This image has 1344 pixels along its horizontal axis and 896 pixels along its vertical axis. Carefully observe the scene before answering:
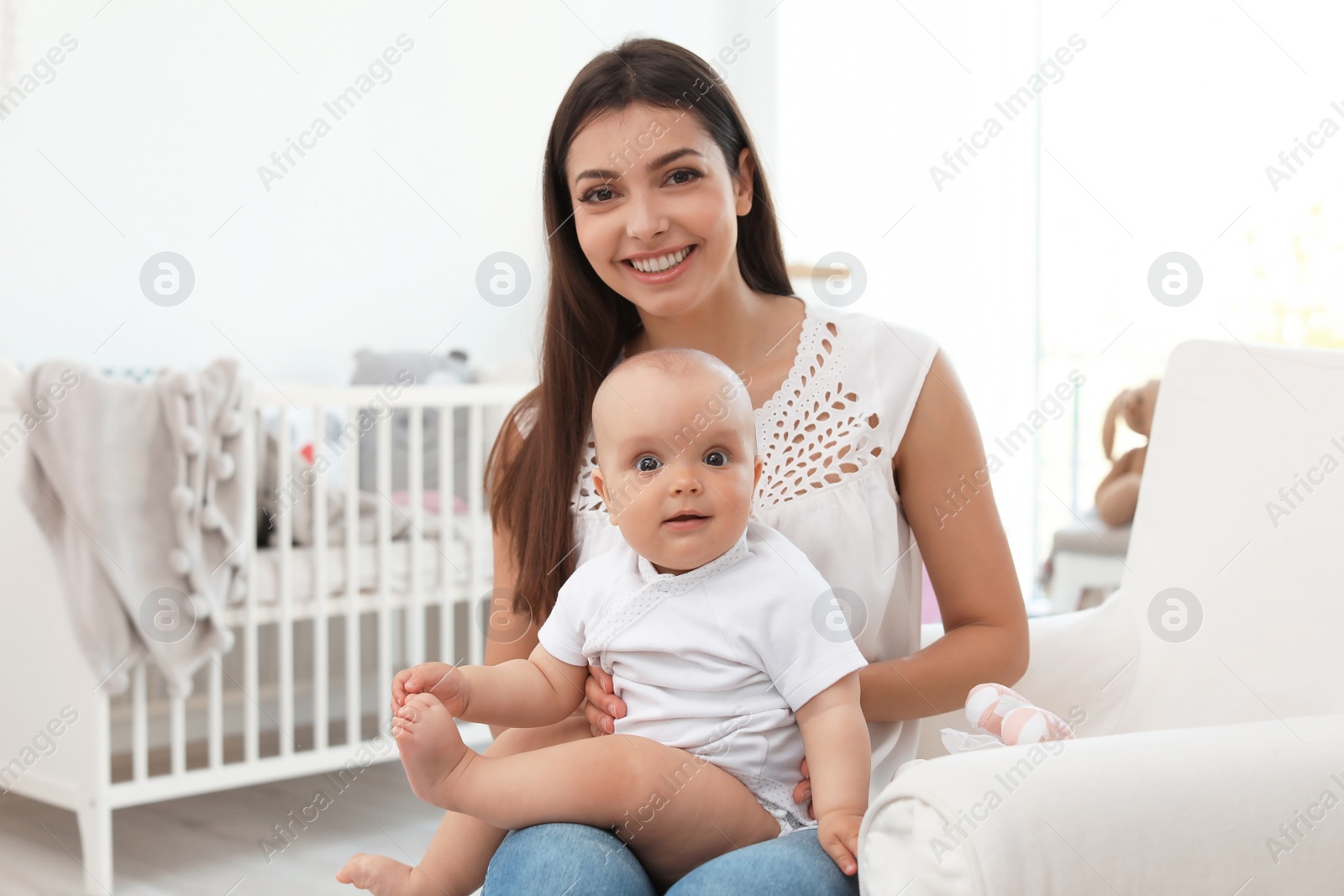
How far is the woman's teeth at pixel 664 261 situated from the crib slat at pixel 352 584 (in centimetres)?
144

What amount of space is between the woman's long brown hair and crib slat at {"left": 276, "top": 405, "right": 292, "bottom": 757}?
1.14m

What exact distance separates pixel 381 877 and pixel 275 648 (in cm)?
210

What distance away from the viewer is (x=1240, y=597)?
1240mm

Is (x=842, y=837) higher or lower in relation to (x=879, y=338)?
lower

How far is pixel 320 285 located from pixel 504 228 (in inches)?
27.3

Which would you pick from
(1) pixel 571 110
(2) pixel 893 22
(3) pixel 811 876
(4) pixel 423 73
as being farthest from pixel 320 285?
(3) pixel 811 876

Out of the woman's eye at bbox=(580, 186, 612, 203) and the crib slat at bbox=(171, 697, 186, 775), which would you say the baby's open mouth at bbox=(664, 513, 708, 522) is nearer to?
the woman's eye at bbox=(580, 186, 612, 203)

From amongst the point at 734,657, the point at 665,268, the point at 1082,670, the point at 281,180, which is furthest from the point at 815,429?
the point at 281,180

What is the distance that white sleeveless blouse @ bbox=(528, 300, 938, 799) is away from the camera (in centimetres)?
123

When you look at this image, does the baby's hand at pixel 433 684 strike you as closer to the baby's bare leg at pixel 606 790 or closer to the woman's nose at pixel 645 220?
the baby's bare leg at pixel 606 790

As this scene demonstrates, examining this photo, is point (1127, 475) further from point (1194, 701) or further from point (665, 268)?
point (665, 268)

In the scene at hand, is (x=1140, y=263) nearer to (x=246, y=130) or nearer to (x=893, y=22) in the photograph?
(x=893, y=22)

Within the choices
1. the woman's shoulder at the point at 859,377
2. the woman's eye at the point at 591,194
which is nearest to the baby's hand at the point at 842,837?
the woman's shoulder at the point at 859,377

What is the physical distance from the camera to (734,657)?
1.01 m
